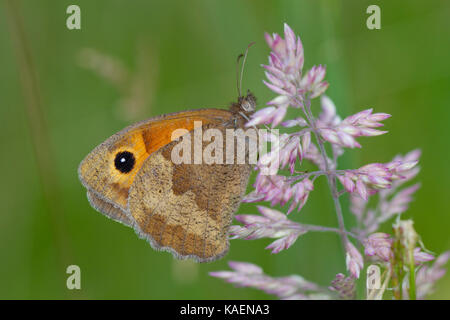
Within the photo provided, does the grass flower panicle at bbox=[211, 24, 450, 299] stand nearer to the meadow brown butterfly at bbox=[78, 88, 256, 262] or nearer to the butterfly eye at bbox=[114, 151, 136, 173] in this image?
the meadow brown butterfly at bbox=[78, 88, 256, 262]

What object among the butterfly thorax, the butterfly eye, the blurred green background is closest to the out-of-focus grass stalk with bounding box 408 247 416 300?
the blurred green background

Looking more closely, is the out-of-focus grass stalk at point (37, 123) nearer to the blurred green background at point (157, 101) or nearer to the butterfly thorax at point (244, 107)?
the blurred green background at point (157, 101)

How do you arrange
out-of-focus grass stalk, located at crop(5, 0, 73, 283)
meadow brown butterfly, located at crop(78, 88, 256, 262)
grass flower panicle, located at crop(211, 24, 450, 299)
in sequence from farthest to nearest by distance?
out-of-focus grass stalk, located at crop(5, 0, 73, 283)
meadow brown butterfly, located at crop(78, 88, 256, 262)
grass flower panicle, located at crop(211, 24, 450, 299)

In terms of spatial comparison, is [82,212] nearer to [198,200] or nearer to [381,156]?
[198,200]

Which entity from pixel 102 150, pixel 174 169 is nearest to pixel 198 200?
pixel 174 169

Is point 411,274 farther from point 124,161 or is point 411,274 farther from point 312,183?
point 124,161
